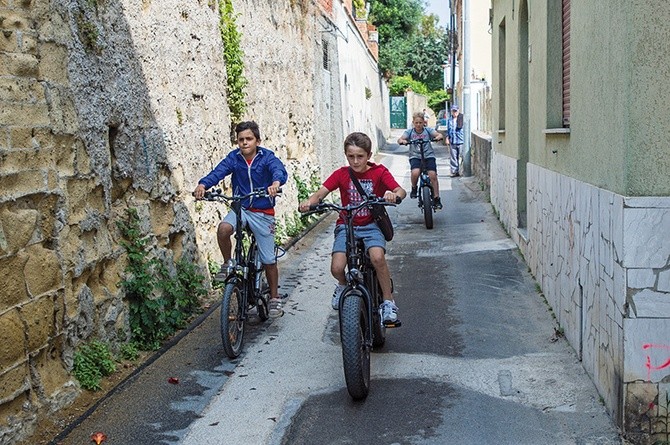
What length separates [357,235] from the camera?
7020 mm

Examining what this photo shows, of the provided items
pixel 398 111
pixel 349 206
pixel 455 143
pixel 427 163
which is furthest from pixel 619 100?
pixel 398 111

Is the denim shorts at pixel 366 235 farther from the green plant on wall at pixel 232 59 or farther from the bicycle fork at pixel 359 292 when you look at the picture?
the green plant on wall at pixel 232 59

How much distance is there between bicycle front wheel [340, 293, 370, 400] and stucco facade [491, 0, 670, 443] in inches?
60.4

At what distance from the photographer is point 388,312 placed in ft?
23.0

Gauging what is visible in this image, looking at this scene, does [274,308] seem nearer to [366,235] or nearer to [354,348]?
[366,235]

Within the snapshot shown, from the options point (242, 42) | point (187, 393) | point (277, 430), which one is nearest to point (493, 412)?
point (277, 430)

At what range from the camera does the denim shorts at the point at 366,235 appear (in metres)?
6.97

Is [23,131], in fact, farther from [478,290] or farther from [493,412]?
[478,290]

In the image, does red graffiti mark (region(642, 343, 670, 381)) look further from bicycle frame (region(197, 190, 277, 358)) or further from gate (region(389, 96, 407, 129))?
gate (region(389, 96, 407, 129))

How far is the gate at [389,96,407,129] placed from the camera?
211 ft

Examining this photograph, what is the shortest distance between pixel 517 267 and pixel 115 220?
5.28 metres

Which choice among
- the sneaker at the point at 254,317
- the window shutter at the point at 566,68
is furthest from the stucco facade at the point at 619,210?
the sneaker at the point at 254,317

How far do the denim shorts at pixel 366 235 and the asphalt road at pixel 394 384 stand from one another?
3.08ft

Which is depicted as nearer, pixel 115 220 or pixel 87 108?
pixel 87 108
